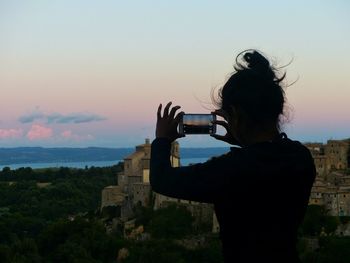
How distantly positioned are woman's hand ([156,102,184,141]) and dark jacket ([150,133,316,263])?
202 millimetres

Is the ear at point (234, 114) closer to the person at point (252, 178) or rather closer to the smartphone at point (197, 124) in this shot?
the person at point (252, 178)

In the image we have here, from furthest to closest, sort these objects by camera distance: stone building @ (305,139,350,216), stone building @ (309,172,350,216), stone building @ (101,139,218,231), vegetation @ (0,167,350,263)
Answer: stone building @ (101,139,218,231) → stone building @ (305,139,350,216) → stone building @ (309,172,350,216) → vegetation @ (0,167,350,263)

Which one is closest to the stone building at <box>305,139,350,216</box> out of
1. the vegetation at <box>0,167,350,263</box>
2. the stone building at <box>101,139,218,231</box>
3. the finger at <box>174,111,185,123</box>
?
the vegetation at <box>0,167,350,263</box>

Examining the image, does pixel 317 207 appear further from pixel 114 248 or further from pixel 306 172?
pixel 306 172

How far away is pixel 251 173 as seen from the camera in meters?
2.15

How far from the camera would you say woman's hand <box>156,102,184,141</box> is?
7.97 ft

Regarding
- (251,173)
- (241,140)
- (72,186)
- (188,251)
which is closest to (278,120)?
(241,140)

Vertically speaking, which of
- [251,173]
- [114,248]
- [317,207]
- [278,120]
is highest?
[278,120]

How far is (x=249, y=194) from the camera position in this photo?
2.17m

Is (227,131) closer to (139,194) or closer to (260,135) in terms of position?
(260,135)

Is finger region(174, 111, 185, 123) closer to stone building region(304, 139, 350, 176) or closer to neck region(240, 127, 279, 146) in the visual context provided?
neck region(240, 127, 279, 146)

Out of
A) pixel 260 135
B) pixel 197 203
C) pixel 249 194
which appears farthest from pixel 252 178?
pixel 197 203

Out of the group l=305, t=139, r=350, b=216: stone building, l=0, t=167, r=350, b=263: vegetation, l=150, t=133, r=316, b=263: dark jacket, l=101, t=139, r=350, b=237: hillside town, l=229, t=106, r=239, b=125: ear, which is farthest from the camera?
l=101, t=139, r=350, b=237: hillside town

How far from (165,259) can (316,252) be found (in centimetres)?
554
